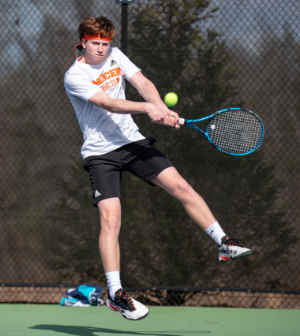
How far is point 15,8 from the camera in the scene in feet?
13.7

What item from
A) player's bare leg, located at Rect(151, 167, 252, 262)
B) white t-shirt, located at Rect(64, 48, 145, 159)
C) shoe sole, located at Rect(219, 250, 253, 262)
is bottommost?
shoe sole, located at Rect(219, 250, 253, 262)

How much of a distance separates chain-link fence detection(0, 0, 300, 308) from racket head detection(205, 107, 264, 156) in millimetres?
795

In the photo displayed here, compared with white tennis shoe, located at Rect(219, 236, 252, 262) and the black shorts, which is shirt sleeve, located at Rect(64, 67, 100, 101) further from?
white tennis shoe, located at Rect(219, 236, 252, 262)

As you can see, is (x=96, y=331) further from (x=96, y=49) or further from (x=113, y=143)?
(x=96, y=49)

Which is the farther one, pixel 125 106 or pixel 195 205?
pixel 195 205

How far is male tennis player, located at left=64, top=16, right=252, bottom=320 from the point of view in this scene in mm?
2371

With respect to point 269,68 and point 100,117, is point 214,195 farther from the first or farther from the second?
point 100,117

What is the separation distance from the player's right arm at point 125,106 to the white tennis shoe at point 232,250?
2.34 ft

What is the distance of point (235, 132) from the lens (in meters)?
2.95

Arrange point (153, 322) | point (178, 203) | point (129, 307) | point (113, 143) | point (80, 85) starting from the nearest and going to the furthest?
point (129, 307)
point (80, 85)
point (113, 143)
point (153, 322)
point (178, 203)

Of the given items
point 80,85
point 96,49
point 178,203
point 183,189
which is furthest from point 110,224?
point 178,203

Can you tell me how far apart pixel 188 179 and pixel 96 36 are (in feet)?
5.48

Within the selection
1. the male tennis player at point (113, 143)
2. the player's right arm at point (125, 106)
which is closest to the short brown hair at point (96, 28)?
the male tennis player at point (113, 143)

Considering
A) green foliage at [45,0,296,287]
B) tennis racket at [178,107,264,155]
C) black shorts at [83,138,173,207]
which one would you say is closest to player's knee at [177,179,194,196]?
black shorts at [83,138,173,207]
